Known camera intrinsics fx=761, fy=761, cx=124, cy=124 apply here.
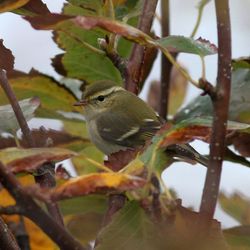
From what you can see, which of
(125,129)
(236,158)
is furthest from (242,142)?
(125,129)

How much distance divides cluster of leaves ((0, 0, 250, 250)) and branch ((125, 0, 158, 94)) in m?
0.04

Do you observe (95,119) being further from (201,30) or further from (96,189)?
(96,189)

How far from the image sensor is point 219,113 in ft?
2.80

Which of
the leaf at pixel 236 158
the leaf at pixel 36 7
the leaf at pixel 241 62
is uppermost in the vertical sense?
the leaf at pixel 241 62

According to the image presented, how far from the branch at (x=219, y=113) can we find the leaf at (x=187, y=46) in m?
0.17

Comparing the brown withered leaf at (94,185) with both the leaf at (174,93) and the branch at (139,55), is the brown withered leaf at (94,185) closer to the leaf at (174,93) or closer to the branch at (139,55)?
the branch at (139,55)

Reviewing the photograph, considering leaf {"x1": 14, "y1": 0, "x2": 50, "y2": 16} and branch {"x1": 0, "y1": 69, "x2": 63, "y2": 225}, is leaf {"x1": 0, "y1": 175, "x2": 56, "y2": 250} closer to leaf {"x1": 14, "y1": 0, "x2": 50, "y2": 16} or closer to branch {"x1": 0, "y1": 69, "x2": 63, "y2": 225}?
branch {"x1": 0, "y1": 69, "x2": 63, "y2": 225}

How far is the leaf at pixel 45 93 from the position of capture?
1.64m

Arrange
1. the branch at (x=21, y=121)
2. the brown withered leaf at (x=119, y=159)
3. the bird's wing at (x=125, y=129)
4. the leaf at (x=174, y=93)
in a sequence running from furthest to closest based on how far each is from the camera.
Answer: the bird's wing at (x=125, y=129) → the leaf at (x=174, y=93) → the branch at (x=21, y=121) → the brown withered leaf at (x=119, y=159)

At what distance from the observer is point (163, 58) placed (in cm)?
196

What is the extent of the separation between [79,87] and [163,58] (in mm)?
242

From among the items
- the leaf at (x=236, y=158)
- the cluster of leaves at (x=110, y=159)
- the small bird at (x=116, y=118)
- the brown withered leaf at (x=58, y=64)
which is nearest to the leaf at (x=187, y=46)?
the cluster of leaves at (x=110, y=159)

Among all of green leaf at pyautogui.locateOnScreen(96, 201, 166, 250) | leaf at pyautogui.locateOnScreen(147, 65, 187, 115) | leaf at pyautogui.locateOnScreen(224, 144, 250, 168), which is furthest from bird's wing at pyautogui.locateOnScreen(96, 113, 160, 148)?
green leaf at pyautogui.locateOnScreen(96, 201, 166, 250)

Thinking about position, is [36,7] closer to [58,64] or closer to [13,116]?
[13,116]
